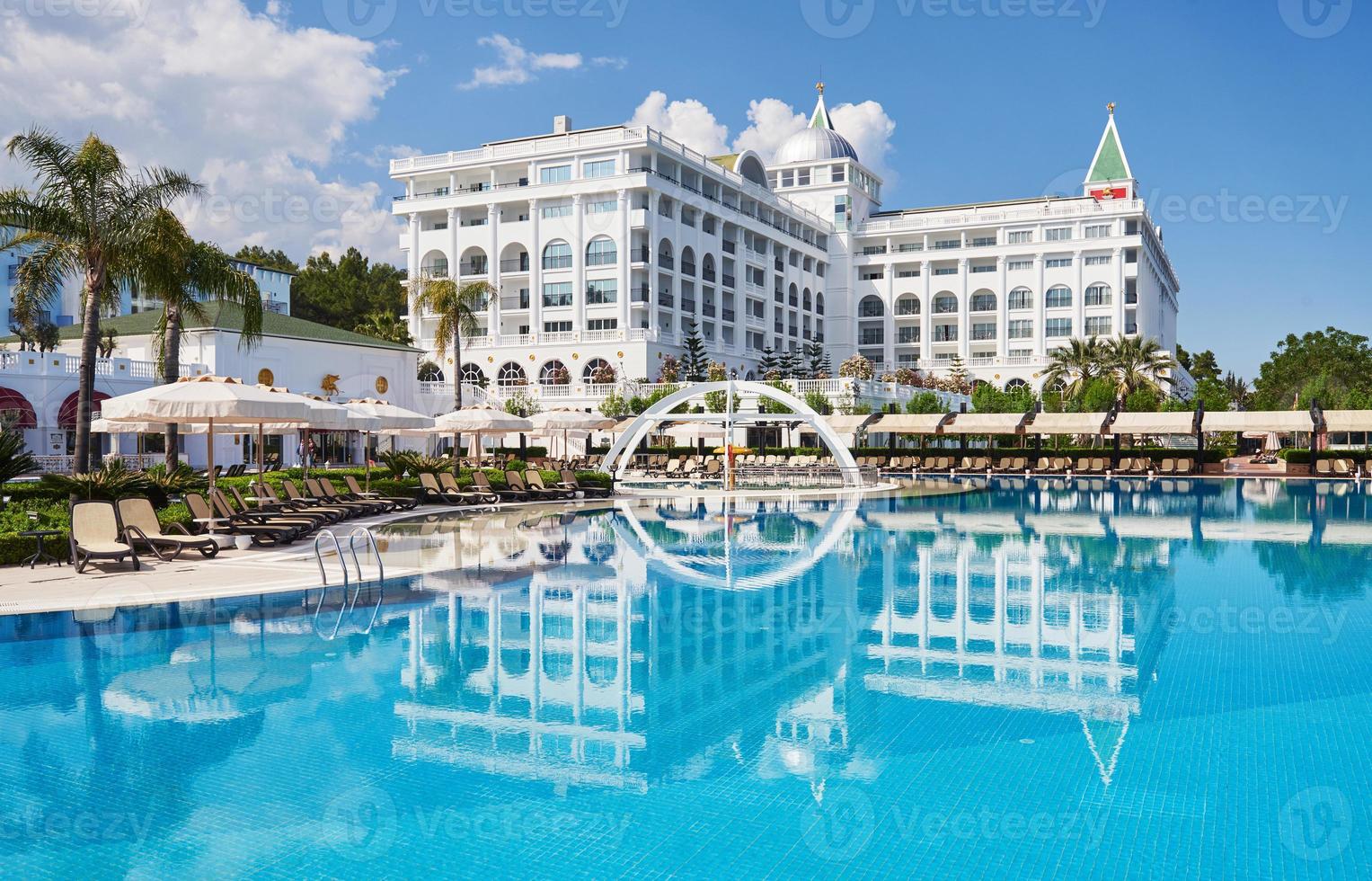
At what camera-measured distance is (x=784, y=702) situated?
7730 mm

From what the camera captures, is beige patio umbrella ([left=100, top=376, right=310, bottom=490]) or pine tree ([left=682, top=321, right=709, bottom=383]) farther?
pine tree ([left=682, top=321, right=709, bottom=383])

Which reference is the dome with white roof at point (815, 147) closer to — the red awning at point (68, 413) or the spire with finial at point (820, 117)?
the spire with finial at point (820, 117)

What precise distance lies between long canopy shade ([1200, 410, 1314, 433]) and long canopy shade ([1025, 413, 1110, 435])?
3.60 metres

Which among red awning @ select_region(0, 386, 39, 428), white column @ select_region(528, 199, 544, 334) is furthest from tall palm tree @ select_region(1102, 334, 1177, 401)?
red awning @ select_region(0, 386, 39, 428)

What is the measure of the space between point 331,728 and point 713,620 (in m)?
4.53

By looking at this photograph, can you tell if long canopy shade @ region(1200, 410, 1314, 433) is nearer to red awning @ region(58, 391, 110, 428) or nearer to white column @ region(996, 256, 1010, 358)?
white column @ region(996, 256, 1010, 358)

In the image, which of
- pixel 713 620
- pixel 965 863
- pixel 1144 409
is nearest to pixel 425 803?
pixel 965 863

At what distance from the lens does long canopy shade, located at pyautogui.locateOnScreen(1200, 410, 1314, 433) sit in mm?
37344

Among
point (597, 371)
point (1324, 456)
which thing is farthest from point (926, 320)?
point (1324, 456)

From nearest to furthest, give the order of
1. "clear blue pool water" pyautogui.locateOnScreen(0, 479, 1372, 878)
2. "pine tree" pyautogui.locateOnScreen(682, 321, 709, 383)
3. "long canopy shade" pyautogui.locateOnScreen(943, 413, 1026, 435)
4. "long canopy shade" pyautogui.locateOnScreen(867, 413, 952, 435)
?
"clear blue pool water" pyautogui.locateOnScreen(0, 479, 1372, 878)
"long canopy shade" pyautogui.locateOnScreen(943, 413, 1026, 435)
"long canopy shade" pyautogui.locateOnScreen(867, 413, 952, 435)
"pine tree" pyautogui.locateOnScreen(682, 321, 709, 383)

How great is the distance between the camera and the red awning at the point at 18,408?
3138cm

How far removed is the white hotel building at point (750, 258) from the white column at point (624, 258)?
11 cm

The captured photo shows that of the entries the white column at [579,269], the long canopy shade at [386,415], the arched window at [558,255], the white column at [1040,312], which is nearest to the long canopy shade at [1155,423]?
the long canopy shade at [386,415]

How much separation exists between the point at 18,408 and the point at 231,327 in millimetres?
7396
